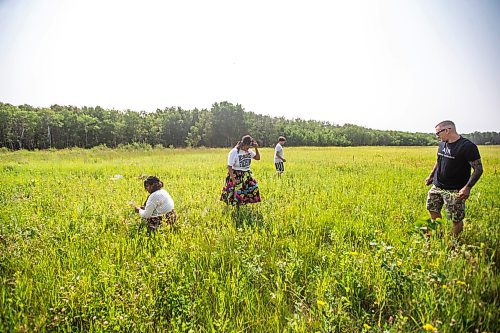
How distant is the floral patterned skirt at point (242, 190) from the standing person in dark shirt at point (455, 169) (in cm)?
379

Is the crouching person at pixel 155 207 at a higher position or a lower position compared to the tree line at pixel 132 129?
lower

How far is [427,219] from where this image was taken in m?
3.13

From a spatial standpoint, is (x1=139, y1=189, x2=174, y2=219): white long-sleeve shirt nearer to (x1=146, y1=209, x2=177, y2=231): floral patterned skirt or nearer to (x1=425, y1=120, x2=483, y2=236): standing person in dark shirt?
(x1=146, y1=209, x2=177, y2=231): floral patterned skirt

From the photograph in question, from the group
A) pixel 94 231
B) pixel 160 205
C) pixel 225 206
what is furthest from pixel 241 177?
pixel 94 231

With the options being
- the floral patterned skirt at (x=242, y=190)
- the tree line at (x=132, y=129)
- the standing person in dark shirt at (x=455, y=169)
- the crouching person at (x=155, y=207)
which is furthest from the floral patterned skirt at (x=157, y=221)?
the tree line at (x=132, y=129)

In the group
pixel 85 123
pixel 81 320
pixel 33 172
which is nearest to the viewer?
pixel 81 320

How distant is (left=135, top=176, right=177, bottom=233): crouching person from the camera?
199 inches

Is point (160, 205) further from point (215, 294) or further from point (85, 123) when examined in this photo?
point (85, 123)

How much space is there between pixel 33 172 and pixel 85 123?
241 ft

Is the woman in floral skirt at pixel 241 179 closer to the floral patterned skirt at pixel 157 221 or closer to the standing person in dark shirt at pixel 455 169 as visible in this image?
the floral patterned skirt at pixel 157 221

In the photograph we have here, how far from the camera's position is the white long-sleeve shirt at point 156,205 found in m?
5.05

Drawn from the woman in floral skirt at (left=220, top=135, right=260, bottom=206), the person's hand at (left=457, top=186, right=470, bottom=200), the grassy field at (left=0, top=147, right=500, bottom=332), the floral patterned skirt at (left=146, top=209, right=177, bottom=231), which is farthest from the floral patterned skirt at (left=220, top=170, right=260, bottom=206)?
the person's hand at (left=457, top=186, right=470, bottom=200)

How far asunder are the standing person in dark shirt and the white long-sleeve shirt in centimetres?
495

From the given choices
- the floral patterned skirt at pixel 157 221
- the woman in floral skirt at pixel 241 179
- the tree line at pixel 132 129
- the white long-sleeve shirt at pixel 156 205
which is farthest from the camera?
the tree line at pixel 132 129
